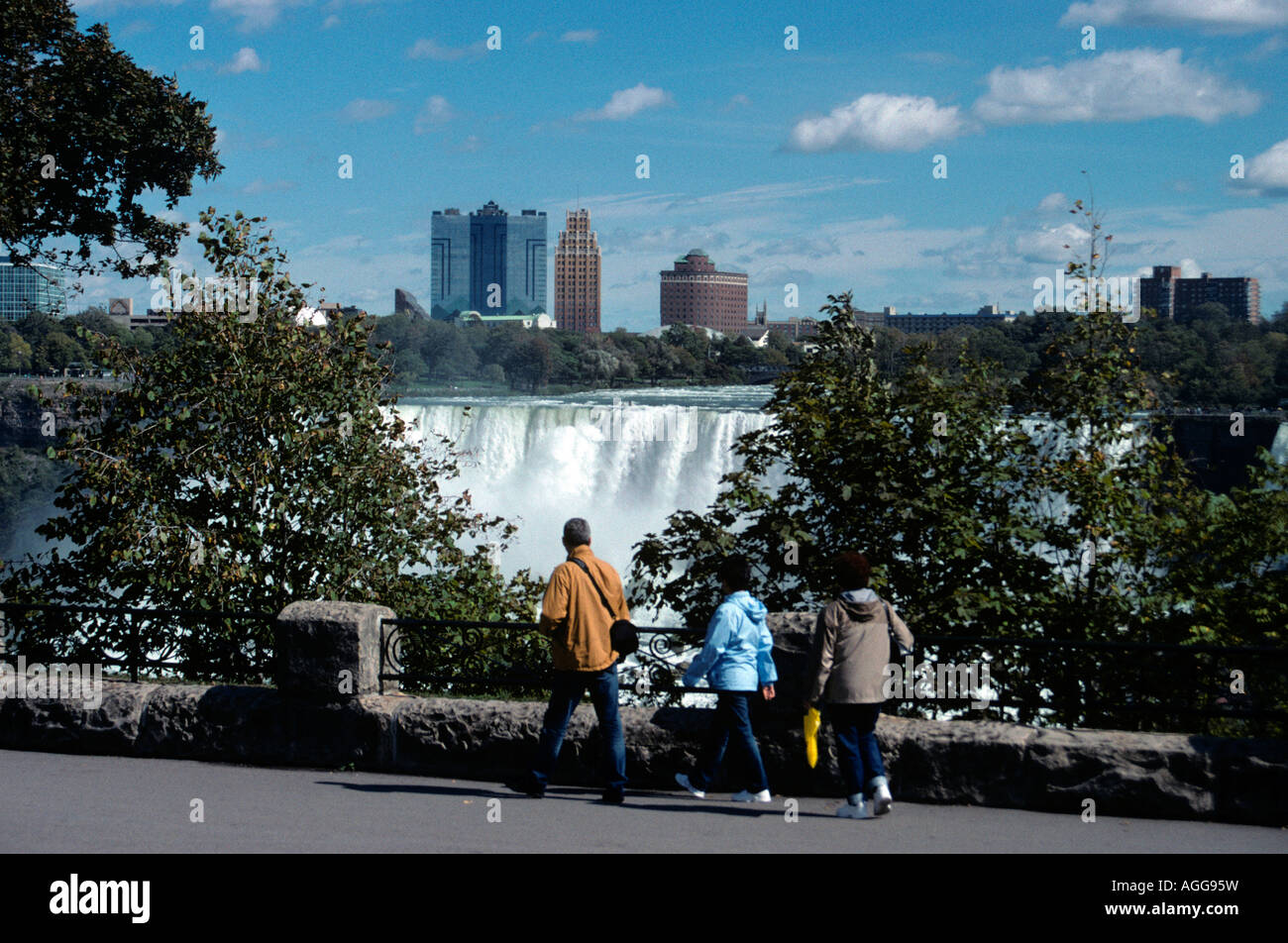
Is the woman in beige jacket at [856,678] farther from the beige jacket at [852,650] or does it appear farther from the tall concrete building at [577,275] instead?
the tall concrete building at [577,275]

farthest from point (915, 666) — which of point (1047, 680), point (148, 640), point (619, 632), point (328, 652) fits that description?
point (148, 640)

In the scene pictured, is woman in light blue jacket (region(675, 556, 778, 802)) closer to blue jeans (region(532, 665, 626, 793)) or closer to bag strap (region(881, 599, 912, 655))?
blue jeans (region(532, 665, 626, 793))

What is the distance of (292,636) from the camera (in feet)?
23.1

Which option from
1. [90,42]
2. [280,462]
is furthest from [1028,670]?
[90,42]

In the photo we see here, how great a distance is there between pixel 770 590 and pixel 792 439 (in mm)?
1092

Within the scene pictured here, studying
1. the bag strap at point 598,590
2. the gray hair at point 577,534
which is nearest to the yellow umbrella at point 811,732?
the bag strap at point 598,590

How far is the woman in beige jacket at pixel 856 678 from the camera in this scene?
5957 millimetres

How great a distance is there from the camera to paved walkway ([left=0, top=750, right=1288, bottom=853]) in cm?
554

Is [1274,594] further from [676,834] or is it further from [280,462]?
[280,462]

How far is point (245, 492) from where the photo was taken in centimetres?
946

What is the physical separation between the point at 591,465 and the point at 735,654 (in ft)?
90.2

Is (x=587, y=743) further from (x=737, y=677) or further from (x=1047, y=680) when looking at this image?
(x=1047, y=680)

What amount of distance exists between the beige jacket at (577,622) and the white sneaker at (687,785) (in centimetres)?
75

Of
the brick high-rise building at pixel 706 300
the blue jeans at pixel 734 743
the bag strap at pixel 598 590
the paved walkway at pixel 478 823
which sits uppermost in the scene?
the brick high-rise building at pixel 706 300
